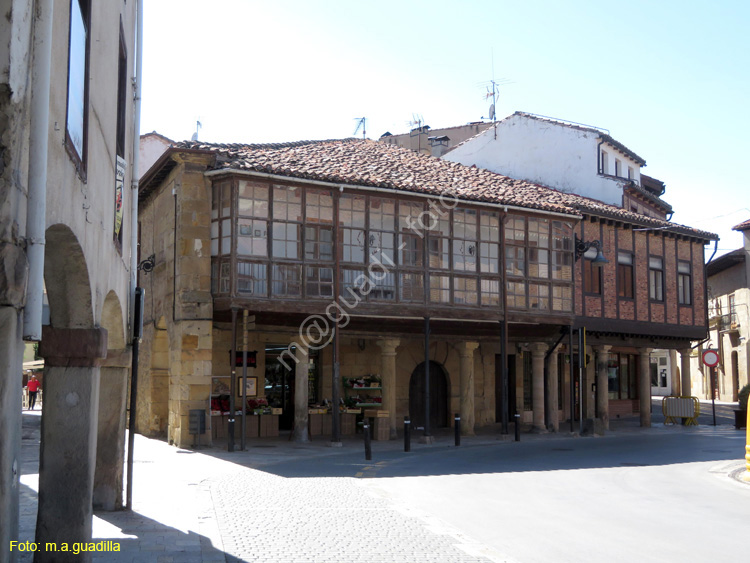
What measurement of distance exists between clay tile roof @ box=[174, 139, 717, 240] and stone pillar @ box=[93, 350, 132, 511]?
10131mm

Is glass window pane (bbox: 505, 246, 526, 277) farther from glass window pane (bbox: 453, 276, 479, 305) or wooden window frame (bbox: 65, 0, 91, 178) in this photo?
wooden window frame (bbox: 65, 0, 91, 178)

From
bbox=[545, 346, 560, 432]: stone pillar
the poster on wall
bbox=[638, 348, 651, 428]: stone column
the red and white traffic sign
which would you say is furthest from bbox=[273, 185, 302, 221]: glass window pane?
bbox=[638, 348, 651, 428]: stone column

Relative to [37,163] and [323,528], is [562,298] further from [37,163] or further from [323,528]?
[37,163]

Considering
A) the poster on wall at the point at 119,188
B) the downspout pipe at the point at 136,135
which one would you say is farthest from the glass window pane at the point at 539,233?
the poster on wall at the point at 119,188

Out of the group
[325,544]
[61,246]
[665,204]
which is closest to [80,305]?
[61,246]

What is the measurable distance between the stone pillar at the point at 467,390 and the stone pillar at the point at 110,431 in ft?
48.8

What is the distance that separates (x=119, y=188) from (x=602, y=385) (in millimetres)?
21732

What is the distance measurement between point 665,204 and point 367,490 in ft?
87.9

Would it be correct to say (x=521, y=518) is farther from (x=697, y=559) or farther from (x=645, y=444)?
(x=645, y=444)

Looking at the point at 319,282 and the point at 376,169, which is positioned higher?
the point at 376,169

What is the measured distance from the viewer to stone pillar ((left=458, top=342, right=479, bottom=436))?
77.3 feet

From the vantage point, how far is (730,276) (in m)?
46.2

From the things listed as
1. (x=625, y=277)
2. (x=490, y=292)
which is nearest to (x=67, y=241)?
(x=490, y=292)

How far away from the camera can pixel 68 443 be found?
6.63m
